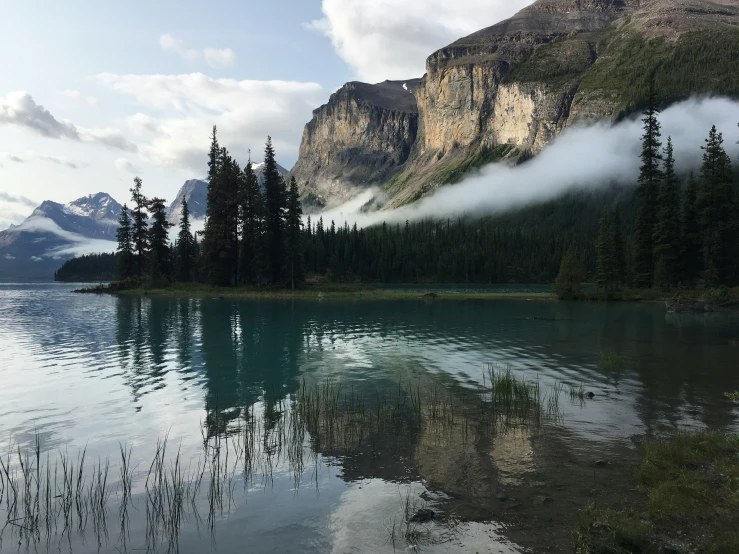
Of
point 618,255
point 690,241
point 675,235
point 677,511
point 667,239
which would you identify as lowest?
point 677,511

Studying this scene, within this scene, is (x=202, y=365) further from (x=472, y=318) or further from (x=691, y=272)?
(x=691, y=272)

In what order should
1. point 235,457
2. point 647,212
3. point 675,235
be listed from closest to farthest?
point 235,457 → point 675,235 → point 647,212

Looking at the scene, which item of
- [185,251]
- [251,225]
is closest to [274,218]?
[251,225]

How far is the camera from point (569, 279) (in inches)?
3590

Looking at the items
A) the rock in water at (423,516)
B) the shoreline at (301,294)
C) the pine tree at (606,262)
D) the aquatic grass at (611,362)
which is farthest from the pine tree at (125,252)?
the rock in water at (423,516)

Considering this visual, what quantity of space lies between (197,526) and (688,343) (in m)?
41.4

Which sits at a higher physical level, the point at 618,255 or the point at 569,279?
the point at 618,255

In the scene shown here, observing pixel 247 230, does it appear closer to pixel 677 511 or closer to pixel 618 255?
pixel 618 255

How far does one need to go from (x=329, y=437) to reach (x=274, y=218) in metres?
88.0

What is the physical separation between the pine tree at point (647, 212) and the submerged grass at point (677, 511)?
8581cm

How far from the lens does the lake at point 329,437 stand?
36.4ft

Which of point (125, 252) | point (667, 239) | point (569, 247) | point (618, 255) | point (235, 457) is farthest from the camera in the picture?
point (125, 252)

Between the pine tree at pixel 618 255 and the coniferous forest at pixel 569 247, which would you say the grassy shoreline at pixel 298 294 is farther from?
the pine tree at pixel 618 255

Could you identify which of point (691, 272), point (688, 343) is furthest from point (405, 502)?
point (691, 272)
